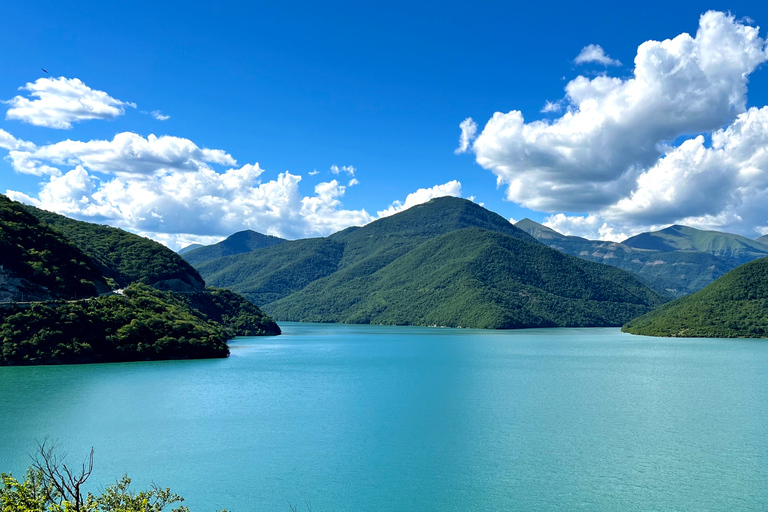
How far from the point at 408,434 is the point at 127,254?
112904mm

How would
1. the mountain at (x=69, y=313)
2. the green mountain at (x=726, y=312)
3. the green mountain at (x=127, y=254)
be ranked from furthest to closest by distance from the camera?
the green mountain at (x=726, y=312) → the green mountain at (x=127, y=254) → the mountain at (x=69, y=313)

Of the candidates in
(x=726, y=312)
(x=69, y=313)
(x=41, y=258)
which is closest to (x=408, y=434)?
(x=69, y=313)

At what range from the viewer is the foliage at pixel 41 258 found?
84062 millimetres

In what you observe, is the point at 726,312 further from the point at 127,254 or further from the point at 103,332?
the point at 127,254

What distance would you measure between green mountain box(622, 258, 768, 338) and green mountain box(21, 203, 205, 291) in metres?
135

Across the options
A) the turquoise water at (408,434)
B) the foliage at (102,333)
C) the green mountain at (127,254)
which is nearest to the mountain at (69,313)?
the foliage at (102,333)

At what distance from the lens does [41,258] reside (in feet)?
288

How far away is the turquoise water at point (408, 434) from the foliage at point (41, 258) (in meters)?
17.6

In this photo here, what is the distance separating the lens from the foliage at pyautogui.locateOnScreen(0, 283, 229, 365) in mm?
75750

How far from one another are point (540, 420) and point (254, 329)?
124 m

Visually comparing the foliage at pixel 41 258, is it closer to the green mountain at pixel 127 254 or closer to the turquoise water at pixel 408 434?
the turquoise water at pixel 408 434

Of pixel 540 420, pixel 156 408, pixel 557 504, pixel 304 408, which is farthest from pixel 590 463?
pixel 156 408

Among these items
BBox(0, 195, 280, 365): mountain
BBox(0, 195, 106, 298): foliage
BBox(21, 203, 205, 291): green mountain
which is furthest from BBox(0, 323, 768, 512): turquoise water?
BBox(21, 203, 205, 291): green mountain

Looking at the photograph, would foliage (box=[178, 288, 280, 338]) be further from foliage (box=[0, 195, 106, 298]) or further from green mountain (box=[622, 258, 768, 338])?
green mountain (box=[622, 258, 768, 338])
